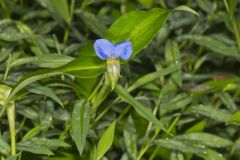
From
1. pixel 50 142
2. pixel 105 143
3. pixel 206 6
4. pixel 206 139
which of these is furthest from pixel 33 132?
pixel 206 6

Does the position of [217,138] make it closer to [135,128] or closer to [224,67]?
[135,128]

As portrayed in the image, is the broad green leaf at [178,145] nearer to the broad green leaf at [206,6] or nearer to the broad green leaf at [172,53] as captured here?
the broad green leaf at [172,53]

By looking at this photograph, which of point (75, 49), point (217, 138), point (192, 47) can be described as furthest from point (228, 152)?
point (75, 49)

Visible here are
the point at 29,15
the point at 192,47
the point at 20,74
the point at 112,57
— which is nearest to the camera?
the point at 112,57

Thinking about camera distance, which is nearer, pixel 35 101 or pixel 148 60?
pixel 35 101

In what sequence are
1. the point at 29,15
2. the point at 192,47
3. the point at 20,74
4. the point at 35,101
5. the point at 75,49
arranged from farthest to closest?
the point at 192,47 < the point at 29,15 < the point at 75,49 < the point at 35,101 < the point at 20,74

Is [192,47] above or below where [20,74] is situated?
below
